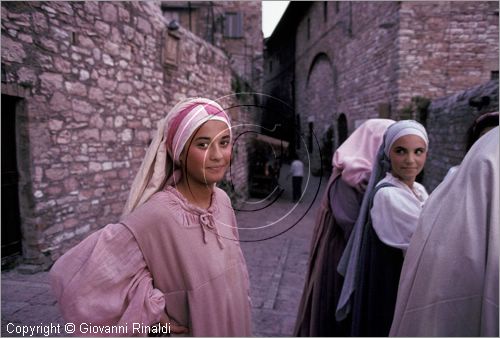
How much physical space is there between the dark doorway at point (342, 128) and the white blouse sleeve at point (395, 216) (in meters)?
11.2

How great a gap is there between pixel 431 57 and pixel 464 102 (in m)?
2.80

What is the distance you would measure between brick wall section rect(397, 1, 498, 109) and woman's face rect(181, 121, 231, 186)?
26.9 ft

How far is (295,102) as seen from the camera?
2027cm

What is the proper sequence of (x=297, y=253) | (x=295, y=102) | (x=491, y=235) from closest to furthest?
(x=491, y=235), (x=297, y=253), (x=295, y=102)

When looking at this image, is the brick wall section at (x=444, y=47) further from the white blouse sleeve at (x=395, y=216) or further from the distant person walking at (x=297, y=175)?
the white blouse sleeve at (x=395, y=216)

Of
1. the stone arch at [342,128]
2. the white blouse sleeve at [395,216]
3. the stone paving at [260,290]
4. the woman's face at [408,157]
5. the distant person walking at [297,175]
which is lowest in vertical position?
the stone paving at [260,290]

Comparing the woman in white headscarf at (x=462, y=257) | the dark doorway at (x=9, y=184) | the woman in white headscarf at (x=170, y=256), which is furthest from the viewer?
the dark doorway at (x=9, y=184)

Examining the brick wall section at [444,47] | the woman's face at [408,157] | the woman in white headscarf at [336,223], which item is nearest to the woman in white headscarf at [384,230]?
the woman's face at [408,157]

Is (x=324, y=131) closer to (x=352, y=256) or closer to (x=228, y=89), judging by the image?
(x=228, y=89)

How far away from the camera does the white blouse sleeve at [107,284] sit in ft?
3.56

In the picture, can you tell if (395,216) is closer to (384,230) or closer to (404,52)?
(384,230)

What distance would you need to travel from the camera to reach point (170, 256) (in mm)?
1194

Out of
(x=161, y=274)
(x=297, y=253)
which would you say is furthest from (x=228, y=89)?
(x=161, y=274)

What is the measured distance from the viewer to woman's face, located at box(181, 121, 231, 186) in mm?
1194
